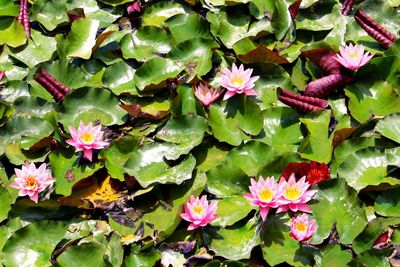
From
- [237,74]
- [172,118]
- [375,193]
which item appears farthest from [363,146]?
[172,118]

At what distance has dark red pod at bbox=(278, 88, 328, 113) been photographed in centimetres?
313

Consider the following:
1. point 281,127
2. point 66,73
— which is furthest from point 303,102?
point 66,73

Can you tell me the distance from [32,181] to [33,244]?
0.96ft

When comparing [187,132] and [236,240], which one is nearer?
[236,240]

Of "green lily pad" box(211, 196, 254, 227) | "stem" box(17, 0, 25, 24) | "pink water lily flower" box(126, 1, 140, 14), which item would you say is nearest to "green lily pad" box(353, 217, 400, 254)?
"green lily pad" box(211, 196, 254, 227)

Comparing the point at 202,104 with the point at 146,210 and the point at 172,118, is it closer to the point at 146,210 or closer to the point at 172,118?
the point at 172,118

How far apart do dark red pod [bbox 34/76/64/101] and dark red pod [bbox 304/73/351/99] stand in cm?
130

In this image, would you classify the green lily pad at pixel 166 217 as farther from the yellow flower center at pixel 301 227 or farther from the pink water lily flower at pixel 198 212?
the yellow flower center at pixel 301 227

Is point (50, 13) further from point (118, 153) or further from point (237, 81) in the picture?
point (237, 81)

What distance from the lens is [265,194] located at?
272cm

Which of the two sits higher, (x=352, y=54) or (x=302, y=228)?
(x=352, y=54)

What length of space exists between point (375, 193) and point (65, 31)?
212 centimetres

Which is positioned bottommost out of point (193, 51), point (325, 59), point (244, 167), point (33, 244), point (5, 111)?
point (33, 244)

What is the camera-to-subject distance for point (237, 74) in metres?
3.18
